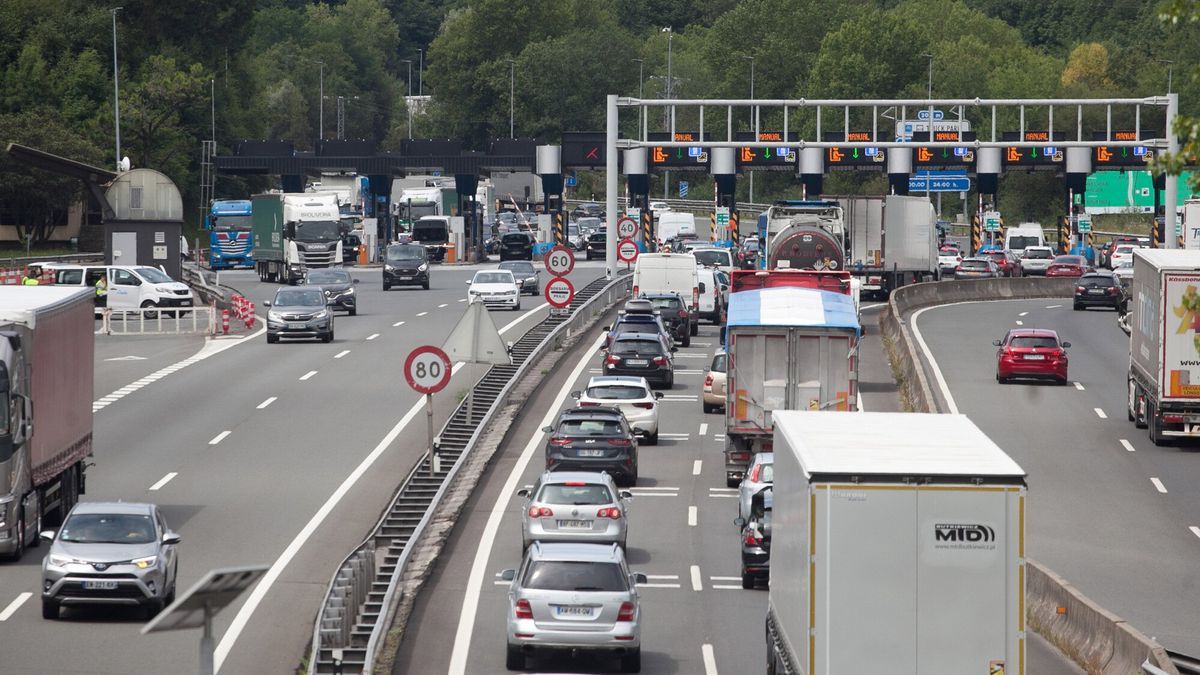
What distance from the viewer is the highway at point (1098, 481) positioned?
84.4ft

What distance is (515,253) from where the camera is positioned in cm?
9569

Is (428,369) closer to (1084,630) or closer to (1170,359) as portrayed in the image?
(1084,630)

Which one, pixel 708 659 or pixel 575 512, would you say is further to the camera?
pixel 575 512

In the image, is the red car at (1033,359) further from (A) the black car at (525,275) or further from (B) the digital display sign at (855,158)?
(B) the digital display sign at (855,158)

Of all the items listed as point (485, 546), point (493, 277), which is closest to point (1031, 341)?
point (493, 277)

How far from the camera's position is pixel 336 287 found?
61406 millimetres

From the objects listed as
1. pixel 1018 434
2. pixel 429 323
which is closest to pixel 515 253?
pixel 429 323

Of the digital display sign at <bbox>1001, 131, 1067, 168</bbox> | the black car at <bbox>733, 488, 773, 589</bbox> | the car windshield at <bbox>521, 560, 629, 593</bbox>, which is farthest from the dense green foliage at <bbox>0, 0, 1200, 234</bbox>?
the car windshield at <bbox>521, 560, 629, 593</bbox>

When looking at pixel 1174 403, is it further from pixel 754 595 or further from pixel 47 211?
pixel 47 211

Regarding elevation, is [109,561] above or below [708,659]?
above

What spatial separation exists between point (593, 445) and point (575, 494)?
632 centimetres

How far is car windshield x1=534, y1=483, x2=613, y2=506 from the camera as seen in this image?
26156mm

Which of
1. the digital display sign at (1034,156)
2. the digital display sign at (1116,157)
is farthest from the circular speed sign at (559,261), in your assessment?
the digital display sign at (1116,157)

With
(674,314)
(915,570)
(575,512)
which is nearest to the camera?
(915,570)
